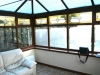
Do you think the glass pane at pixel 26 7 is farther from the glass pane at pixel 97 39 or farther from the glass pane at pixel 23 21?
the glass pane at pixel 97 39

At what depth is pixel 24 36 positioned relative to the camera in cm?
479

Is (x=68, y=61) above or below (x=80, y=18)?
below

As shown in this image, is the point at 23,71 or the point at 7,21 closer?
the point at 23,71

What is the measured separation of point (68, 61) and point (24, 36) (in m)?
2.36

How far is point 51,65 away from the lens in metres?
4.50

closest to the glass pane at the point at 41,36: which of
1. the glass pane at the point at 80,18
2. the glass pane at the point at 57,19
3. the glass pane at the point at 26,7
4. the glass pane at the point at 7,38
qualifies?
the glass pane at the point at 57,19

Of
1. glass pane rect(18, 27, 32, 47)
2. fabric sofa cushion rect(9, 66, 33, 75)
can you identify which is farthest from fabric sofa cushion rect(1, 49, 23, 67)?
glass pane rect(18, 27, 32, 47)

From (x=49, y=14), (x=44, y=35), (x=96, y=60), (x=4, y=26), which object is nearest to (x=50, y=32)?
(x=44, y=35)

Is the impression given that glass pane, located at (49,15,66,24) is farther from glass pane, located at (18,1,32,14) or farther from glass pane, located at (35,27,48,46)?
glass pane, located at (18,1,32,14)

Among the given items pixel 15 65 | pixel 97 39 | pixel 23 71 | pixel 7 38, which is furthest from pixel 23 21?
pixel 97 39

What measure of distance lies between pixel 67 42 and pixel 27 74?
2030 mm

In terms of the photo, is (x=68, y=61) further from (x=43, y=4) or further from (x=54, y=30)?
(x=43, y=4)

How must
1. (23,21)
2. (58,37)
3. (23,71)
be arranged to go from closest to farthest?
(23,71), (58,37), (23,21)

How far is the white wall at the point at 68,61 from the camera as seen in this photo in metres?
3.49
